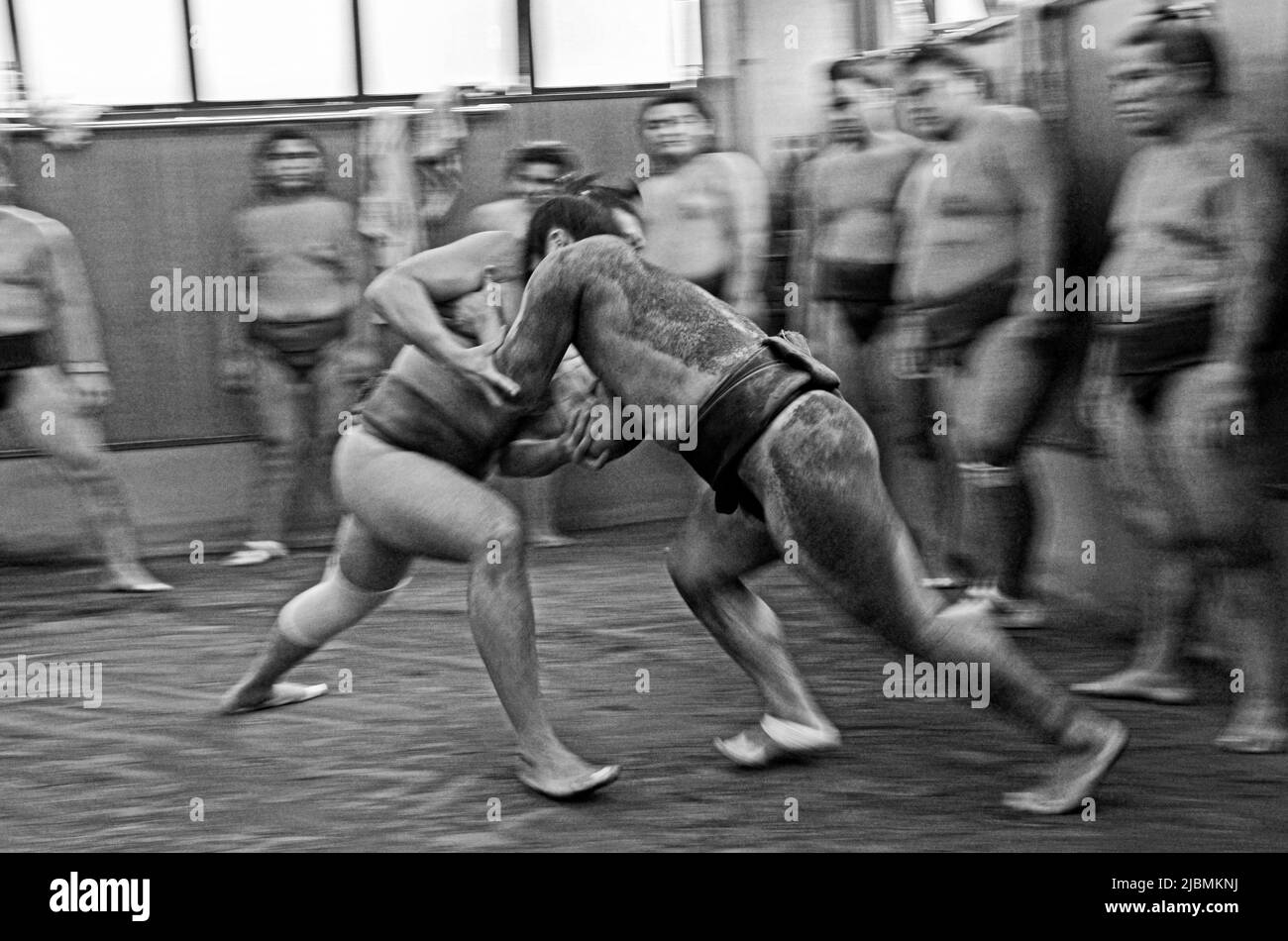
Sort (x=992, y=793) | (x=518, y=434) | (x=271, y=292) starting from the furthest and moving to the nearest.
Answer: (x=271, y=292) < (x=518, y=434) < (x=992, y=793)

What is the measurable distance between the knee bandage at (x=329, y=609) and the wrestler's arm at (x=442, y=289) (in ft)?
2.45

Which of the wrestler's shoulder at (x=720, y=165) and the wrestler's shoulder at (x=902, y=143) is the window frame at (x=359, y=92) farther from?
the wrestler's shoulder at (x=902, y=143)

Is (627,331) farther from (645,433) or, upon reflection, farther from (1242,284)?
(1242,284)

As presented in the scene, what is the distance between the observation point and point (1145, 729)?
4.48 m


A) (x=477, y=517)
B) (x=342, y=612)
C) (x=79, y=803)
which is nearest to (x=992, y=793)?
(x=477, y=517)

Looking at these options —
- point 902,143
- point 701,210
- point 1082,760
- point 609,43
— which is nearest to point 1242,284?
point 1082,760

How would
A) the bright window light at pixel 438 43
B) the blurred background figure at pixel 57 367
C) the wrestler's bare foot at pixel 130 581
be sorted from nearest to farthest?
the blurred background figure at pixel 57 367
the wrestler's bare foot at pixel 130 581
the bright window light at pixel 438 43

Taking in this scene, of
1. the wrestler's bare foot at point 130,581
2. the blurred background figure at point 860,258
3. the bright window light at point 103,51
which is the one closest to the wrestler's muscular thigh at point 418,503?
the blurred background figure at point 860,258

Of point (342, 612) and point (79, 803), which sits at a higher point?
point (342, 612)

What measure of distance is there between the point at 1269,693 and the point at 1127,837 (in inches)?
37.9

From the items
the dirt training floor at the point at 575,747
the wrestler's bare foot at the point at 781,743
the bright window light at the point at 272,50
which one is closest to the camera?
the dirt training floor at the point at 575,747

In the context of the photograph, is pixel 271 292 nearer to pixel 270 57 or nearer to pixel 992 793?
pixel 270 57

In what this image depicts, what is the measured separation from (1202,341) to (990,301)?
4.59 feet

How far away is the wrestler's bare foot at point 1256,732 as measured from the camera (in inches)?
166
